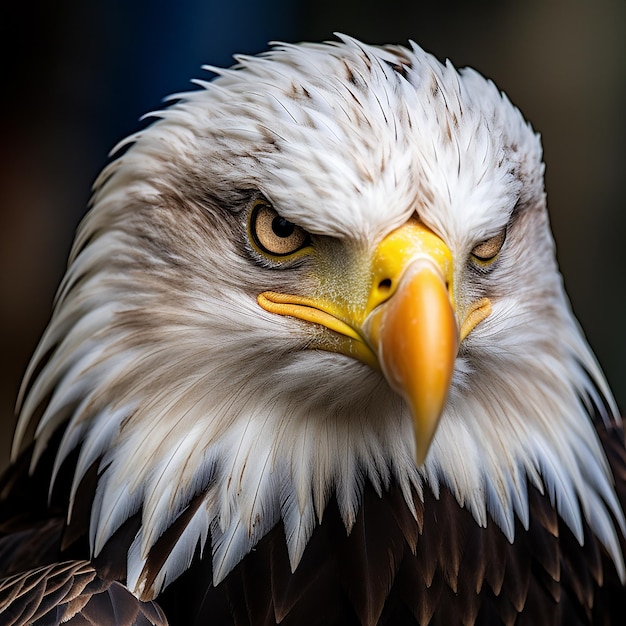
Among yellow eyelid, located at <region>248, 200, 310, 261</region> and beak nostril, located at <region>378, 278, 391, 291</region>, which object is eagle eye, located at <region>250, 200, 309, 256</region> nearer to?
yellow eyelid, located at <region>248, 200, 310, 261</region>

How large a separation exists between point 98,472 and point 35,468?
0.25 metres

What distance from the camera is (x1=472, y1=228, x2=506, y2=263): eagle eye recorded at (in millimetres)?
903

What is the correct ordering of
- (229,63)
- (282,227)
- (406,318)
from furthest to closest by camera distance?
(229,63) < (282,227) < (406,318)

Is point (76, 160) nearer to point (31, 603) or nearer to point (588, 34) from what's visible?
point (588, 34)

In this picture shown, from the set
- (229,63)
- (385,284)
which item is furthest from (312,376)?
(229,63)

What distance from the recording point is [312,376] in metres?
0.90

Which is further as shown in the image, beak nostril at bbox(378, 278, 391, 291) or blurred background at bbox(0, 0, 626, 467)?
blurred background at bbox(0, 0, 626, 467)

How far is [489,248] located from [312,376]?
230 mm

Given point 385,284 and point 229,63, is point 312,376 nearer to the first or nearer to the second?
point 385,284

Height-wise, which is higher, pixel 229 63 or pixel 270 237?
pixel 229 63

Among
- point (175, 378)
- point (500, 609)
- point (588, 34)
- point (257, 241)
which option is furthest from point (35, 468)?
point (588, 34)

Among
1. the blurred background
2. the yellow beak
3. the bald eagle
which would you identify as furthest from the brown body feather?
the blurred background

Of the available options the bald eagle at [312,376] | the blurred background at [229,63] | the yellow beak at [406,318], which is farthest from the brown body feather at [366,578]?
the blurred background at [229,63]

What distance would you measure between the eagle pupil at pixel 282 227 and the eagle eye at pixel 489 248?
0.63 ft
